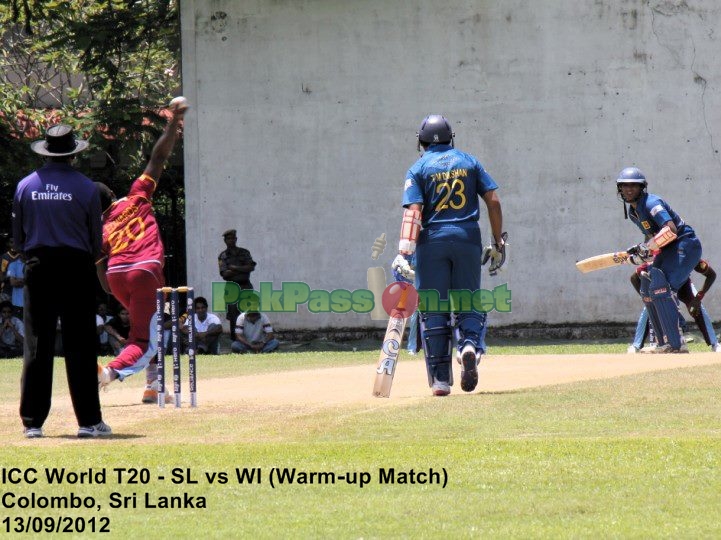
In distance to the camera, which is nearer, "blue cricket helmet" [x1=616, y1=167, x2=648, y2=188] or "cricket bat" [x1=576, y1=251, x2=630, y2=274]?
"cricket bat" [x1=576, y1=251, x2=630, y2=274]

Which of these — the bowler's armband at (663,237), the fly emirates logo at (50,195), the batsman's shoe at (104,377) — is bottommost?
the batsman's shoe at (104,377)

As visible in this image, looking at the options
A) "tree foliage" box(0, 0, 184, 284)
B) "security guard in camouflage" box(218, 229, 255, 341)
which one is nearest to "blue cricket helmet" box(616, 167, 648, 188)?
"security guard in camouflage" box(218, 229, 255, 341)

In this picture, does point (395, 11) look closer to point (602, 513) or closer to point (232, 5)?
point (232, 5)

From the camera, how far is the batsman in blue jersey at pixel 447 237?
11352mm

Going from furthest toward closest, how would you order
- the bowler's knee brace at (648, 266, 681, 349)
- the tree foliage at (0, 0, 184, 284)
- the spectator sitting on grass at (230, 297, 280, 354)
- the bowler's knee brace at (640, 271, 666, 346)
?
the tree foliage at (0, 0, 184, 284), the spectator sitting on grass at (230, 297, 280, 354), the bowler's knee brace at (640, 271, 666, 346), the bowler's knee brace at (648, 266, 681, 349)

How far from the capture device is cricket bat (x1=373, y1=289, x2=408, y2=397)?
11.5m

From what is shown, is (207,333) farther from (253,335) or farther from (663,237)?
(663,237)

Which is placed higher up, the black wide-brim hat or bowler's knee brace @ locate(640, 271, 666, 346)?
the black wide-brim hat

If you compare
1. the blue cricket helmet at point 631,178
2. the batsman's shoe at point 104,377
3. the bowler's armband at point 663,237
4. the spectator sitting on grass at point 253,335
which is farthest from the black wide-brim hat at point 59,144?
the spectator sitting on grass at point 253,335

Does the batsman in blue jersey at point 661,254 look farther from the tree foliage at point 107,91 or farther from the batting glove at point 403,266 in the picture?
the tree foliage at point 107,91

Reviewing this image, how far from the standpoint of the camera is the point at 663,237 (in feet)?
51.6

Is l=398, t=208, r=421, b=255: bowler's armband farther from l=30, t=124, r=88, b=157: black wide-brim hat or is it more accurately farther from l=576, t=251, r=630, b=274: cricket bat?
l=576, t=251, r=630, b=274: cricket bat

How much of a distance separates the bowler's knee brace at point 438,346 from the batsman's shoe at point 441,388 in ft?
0.12

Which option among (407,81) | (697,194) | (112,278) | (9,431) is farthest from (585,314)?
(9,431)
